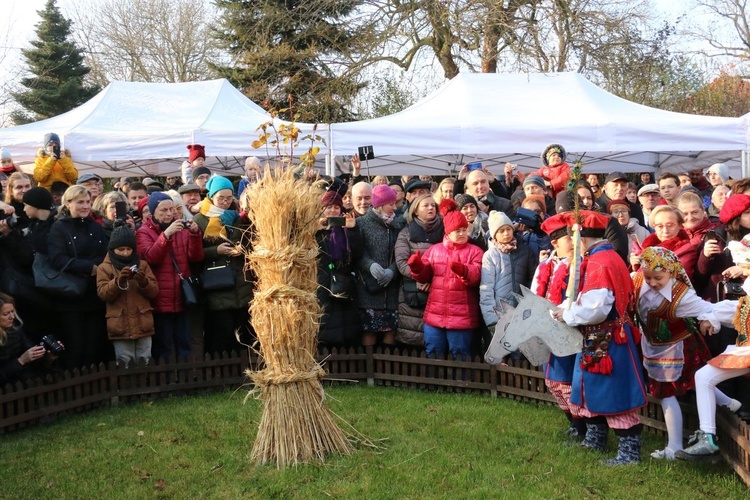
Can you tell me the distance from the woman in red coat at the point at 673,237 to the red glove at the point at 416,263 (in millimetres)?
1747

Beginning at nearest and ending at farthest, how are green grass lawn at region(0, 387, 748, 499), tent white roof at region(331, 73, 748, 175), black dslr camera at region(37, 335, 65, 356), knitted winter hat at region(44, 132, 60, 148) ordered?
green grass lawn at region(0, 387, 748, 499) → black dslr camera at region(37, 335, 65, 356) → knitted winter hat at region(44, 132, 60, 148) → tent white roof at region(331, 73, 748, 175)

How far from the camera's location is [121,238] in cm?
591

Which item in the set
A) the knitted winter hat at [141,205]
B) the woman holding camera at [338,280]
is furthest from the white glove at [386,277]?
the knitted winter hat at [141,205]

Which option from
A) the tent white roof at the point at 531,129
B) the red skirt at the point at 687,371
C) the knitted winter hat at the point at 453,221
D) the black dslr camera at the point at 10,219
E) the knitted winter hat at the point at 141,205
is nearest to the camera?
the red skirt at the point at 687,371

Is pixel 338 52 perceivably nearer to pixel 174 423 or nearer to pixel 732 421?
pixel 174 423

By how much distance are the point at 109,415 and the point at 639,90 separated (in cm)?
2016

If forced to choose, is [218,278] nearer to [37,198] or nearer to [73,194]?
[73,194]

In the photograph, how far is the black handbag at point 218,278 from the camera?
6363mm

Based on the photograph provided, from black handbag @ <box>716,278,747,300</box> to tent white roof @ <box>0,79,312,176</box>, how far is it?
628cm

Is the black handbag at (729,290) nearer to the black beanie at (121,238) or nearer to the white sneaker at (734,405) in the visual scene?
the white sneaker at (734,405)

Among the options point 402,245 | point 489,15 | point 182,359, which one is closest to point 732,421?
point 402,245

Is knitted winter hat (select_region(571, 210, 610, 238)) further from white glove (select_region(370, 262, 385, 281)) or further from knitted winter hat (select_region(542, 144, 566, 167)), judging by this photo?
knitted winter hat (select_region(542, 144, 566, 167))

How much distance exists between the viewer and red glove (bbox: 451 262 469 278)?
596 cm

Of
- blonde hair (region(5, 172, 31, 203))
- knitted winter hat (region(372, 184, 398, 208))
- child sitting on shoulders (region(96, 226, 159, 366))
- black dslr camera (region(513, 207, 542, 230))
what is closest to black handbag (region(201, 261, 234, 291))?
child sitting on shoulders (region(96, 226, 159, 366))
